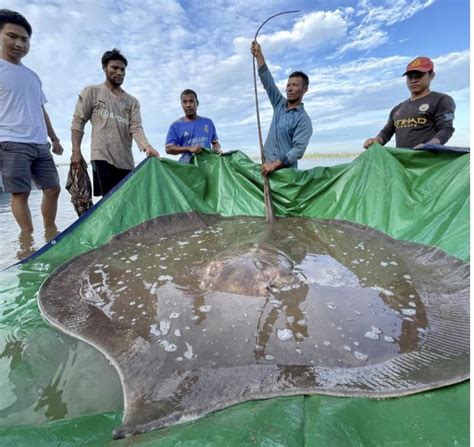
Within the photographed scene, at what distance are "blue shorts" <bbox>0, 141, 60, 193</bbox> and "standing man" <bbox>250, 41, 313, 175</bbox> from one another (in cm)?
278

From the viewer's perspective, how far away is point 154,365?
1.34m

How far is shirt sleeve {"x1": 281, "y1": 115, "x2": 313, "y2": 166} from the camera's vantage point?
435 centimetres

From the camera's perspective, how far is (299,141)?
449cm

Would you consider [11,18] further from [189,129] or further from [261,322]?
[261,322]

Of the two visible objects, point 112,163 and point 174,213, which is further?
Answer: point 112,163

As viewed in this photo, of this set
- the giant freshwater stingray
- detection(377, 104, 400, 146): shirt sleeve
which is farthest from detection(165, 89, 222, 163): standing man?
the giant freshwater stingray

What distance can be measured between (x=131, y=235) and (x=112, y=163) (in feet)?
5.22

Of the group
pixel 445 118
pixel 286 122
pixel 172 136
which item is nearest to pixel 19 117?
pixel 172 136

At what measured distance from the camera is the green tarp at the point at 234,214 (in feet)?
3.59

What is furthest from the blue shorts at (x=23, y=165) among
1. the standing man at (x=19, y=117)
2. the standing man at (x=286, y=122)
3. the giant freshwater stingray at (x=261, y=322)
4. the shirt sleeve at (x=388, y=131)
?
the shirt sleeve at (x=388, y=131)

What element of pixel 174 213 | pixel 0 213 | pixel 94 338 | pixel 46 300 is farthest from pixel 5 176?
pixel 0 213

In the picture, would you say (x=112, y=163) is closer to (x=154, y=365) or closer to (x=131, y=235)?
(x=131, y=235)

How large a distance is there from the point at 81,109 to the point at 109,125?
379 mm

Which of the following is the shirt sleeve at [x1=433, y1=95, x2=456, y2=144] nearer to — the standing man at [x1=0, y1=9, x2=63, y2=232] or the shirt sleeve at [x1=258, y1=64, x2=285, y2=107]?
the shirt sleeve at [x1=258, y1=64, x2=285, y2=107]
